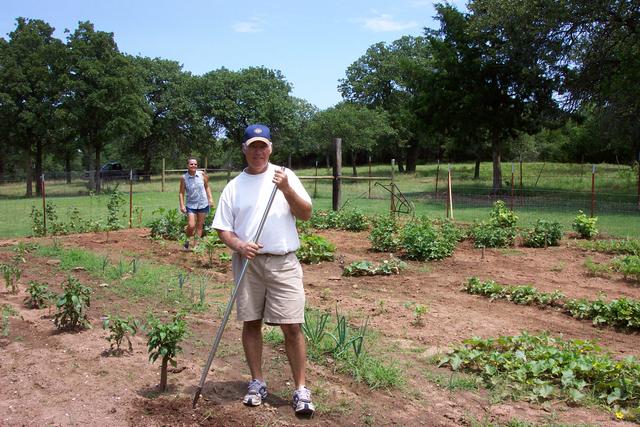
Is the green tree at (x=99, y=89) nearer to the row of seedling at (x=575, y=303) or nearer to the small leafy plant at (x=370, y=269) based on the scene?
the small leafy plant at (x=370, y=269)

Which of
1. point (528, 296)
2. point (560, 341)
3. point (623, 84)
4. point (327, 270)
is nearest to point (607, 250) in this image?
point (528, 296)

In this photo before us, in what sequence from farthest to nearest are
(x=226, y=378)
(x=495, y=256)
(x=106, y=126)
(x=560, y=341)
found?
(x=106, y=126) → (x=495, y=256) → (x=560, y=341) → (x=226, y=378)

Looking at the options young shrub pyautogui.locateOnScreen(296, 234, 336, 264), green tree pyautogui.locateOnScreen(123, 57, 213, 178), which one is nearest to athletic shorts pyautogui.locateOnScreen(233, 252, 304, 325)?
young shrub pyautogui.locateOnScreen(296, 234, 336, 264)

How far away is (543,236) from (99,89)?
27.2 meters

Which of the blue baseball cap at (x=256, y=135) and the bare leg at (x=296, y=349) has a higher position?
the blue baseball cap at (x=256, y=135)

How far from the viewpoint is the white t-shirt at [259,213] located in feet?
11.9

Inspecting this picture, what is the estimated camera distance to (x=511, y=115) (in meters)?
24.5

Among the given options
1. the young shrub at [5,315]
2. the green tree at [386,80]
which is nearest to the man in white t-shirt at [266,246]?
the young shrub at [5,315]

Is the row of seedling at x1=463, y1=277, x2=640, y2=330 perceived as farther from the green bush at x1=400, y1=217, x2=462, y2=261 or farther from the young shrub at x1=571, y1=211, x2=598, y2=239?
the young shrub at x1=571, y1=211, x2=598, y2=239

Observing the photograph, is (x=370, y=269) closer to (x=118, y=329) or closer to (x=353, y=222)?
(x=118, y=329)

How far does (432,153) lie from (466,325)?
187ft

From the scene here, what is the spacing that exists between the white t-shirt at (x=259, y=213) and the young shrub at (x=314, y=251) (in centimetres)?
532

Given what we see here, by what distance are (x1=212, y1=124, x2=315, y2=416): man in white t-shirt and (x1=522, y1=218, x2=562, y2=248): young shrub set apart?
26.2 ft

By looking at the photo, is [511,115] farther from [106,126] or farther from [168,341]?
[168,341]
